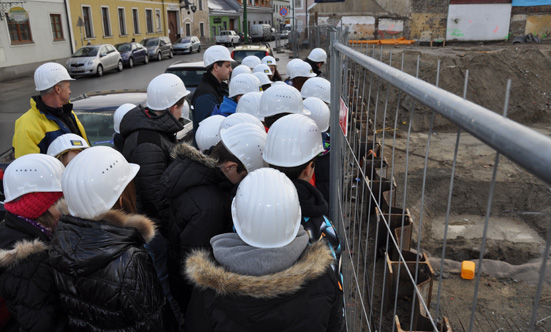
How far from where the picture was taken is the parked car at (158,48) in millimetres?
28203

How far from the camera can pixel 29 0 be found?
22.4 metres

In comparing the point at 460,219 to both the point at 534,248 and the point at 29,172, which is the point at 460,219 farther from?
the point at 29,172

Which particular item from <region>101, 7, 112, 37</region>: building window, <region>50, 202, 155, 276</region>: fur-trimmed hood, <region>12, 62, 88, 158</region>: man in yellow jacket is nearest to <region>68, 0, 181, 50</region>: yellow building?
<region>101, 7, 112, 37</region>: building window

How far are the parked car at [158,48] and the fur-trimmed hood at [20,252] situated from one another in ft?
92.2

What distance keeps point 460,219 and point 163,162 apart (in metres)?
5.52

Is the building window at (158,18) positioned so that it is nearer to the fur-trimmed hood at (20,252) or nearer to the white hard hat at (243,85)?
the white hard hat at (243,85)

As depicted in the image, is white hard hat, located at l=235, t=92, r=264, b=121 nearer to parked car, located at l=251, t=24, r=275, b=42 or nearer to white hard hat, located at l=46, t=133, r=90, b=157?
white hard hat, located at l=46, t=133, r=90, b=157

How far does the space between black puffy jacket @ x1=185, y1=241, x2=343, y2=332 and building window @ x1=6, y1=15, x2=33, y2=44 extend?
24.6 m

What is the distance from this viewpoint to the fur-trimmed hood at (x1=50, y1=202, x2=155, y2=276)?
1.83 meters

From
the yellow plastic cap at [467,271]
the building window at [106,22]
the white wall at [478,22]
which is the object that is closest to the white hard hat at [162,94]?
the yellow plastic cap at [467,271]

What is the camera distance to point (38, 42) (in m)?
23.2

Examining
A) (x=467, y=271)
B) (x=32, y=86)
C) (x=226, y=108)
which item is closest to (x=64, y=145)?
(x=226, y=108)

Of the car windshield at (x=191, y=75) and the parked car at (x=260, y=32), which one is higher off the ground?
the parked car at (x=260, y=32)

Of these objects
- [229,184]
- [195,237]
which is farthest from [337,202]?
[195,237]
